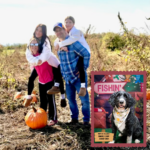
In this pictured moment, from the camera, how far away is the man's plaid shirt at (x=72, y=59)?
313 centimetres

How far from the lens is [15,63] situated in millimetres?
7176

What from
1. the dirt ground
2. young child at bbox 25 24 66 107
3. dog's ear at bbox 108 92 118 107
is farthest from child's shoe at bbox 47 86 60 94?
dog's ear at bbox 108 92 118 107

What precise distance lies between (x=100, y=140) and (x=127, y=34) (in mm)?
3327

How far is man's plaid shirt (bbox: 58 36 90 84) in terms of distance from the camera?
3134 mm

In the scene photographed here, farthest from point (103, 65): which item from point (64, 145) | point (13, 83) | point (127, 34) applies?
point (64, 145)

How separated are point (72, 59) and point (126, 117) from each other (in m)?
1.14

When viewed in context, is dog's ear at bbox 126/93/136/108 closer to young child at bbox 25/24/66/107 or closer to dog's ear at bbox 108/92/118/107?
dog's ear at bbox 108/92/118/107

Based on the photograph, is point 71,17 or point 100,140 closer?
point 100,140

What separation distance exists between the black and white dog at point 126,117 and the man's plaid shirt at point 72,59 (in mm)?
862

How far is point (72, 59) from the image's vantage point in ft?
10.4

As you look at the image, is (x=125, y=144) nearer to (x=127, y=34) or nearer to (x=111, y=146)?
(x=111, y=146)

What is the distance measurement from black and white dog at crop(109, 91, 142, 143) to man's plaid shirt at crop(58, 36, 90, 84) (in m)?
0.86

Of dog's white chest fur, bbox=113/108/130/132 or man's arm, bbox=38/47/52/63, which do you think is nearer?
dog's white chest fur, bbox=113/108/130/132

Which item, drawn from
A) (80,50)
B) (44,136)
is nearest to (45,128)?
(44,136)
